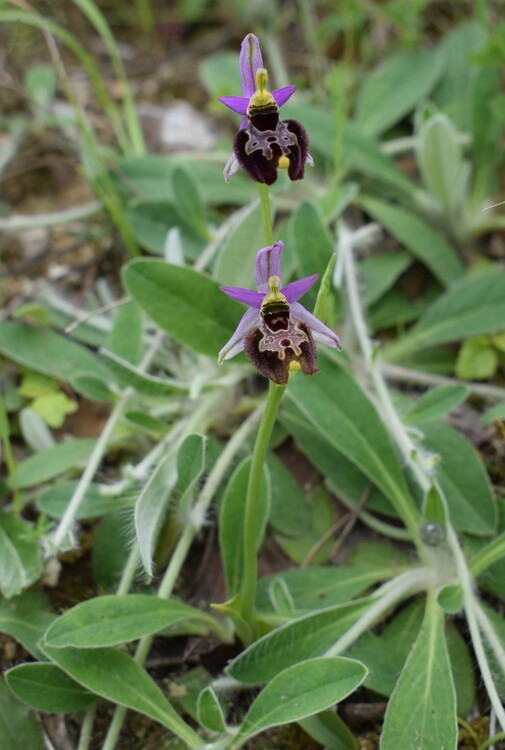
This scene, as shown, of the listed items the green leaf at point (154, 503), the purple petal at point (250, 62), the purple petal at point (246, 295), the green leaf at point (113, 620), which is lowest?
the green leaf at point (113, 620)

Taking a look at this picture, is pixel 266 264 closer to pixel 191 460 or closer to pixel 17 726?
pixel 191 460

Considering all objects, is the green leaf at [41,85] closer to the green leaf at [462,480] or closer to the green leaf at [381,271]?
the green leaf at [381,271]

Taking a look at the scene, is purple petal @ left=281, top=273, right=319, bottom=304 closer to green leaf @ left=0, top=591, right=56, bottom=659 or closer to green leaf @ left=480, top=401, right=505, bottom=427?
green leaf @ left=480, top=401, right=505, bottom=427

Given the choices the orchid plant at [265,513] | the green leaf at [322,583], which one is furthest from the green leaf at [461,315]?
the green leaf at [322,583]

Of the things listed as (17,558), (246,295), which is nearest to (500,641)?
A: (246,295)

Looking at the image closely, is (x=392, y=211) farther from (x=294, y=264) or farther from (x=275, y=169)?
(x=275, y=169)

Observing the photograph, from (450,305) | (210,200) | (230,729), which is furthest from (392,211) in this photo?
(230,729)
